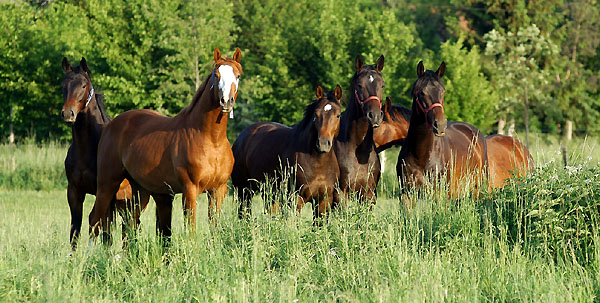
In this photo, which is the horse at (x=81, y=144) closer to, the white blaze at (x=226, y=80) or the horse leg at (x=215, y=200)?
the horse leg at (x=215, y=200)

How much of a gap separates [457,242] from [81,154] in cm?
435

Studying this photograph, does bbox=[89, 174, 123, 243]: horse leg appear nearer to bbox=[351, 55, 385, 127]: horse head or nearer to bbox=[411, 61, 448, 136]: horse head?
bbox=[351, 55, 385, 127]: horse head

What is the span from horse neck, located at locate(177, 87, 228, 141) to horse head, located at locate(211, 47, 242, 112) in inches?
5.8

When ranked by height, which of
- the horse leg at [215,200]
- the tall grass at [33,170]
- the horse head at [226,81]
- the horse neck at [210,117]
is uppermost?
the horse head at [226,81]

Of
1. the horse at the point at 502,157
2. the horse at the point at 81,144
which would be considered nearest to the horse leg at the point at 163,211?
the horse at the point at 81,144

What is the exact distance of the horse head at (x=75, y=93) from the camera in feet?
27.3

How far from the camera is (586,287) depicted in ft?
20.2

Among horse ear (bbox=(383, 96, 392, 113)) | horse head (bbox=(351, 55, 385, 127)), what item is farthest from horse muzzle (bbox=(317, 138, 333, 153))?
horse ear (bbox=(383, 96, 392, 113))

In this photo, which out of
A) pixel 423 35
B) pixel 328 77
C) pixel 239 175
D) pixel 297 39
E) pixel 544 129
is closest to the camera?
pixel 239 175

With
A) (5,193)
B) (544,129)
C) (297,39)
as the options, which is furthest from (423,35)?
(5,193)

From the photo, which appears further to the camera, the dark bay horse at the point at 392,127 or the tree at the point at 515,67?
the tree at the point at 515,67

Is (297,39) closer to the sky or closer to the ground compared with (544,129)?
closer to the sky

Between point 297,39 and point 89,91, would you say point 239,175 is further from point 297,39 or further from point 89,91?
point 297,39

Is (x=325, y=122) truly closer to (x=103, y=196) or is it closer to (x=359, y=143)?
(x=359, y=143)
